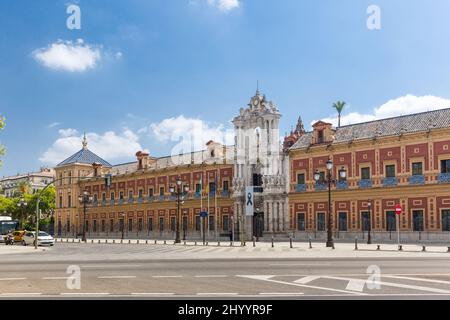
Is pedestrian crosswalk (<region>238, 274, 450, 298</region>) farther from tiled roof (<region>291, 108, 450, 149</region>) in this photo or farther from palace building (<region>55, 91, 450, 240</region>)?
tiled roof (<region>291, 108, 450, 149</region>)

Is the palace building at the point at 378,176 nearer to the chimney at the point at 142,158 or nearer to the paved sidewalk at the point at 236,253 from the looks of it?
the paved sidewalk at the point at 236,253

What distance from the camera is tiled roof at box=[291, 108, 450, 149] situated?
44062mm

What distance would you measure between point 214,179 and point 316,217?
15.1 meters

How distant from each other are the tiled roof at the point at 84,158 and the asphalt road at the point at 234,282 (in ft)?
227

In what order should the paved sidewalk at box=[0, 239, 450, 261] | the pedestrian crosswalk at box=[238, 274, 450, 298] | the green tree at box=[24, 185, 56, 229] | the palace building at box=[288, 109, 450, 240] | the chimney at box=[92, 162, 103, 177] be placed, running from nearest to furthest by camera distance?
1. the pedestrian crosswalk at box=[238, 274, 450, 298]
2. the paved sidewalk at box=[0, 239, 450, 261]
3. the palace building at box=[288, 109, 450, 240]
4. the chimney at box=[92, 162, 103, 177]
5. the green tree at box=[24, 185, 56, 229]

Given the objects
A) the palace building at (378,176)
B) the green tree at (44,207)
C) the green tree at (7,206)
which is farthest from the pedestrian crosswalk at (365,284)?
the green tree at (7,206)

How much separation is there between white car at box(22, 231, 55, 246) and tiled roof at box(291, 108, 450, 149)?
2508cm

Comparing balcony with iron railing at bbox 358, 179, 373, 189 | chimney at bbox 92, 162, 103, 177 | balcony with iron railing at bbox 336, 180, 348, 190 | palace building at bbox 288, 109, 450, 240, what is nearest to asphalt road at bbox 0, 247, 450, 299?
palace building at bbox 288, 109, 450, 240

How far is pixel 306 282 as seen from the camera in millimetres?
14094

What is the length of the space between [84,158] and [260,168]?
4102 cm

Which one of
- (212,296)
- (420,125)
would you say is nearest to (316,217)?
(420,125)

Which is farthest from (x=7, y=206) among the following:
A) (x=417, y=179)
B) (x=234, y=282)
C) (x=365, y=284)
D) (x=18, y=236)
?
(x=365, y=284)

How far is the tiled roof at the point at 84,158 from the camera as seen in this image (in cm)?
8612
